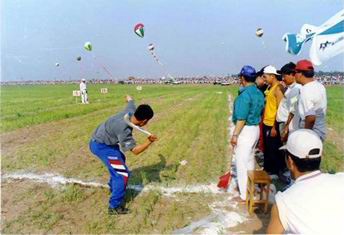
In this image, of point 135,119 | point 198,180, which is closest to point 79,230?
point 135,119

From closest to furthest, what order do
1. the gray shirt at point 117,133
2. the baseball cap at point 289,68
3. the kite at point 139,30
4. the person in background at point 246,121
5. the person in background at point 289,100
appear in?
1. the gray shirt at point 117,133
2. the person in background at point 246,121
3. the person in background at point 289,100
4. the baseball cap at point 289,68
5. the kite at point 139,30

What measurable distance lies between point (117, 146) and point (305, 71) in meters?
2.89

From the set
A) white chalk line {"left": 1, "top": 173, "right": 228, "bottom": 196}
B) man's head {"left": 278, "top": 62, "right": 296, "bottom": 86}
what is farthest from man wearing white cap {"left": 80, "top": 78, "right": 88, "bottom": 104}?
man's head {"left": 278, "top": 62, "right": 296, "bottom": 86}

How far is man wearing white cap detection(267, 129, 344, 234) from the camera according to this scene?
1962 millimetres

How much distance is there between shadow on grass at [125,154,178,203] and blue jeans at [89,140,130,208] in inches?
26.2

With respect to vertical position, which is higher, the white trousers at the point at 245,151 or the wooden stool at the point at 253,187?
the white trousers at the point at 245,151

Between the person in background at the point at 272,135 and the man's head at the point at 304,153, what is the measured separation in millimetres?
3815

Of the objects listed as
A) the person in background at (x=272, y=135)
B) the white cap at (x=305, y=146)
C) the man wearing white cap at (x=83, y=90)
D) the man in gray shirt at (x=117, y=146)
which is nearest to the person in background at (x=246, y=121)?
the person in background at (x=272, y=135)

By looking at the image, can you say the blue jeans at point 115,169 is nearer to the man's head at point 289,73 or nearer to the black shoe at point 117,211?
the black shoe at point 117,211

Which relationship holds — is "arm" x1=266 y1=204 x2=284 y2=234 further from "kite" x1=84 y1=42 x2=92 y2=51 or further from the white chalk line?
"kite" x1=84 y1=42 x2=92 y2=51

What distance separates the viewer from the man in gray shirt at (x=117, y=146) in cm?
445

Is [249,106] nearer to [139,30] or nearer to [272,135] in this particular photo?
[272,135]

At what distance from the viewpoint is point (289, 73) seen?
5496 millimetres

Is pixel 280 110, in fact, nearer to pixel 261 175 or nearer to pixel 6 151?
pixel 261 175
